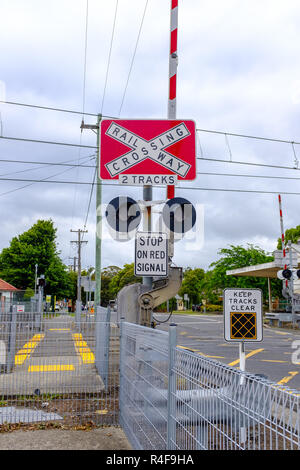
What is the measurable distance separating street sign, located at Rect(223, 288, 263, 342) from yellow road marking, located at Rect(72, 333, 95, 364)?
6.85 feet

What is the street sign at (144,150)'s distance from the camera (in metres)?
6.41

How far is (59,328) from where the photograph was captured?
660cm

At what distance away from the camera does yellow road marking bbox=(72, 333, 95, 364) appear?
256 inches

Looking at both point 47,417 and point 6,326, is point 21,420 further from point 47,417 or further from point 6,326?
point 6,326

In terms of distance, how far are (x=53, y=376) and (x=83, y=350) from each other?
580 millimetres

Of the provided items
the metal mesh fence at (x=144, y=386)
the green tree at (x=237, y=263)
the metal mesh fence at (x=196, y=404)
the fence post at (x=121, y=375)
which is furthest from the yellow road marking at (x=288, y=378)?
the green tree at (x=237, y=263)

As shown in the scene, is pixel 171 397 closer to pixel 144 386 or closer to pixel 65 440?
pixel 144 386

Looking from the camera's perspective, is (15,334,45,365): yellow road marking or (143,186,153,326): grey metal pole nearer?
(15,334,45,365): yellow road marking

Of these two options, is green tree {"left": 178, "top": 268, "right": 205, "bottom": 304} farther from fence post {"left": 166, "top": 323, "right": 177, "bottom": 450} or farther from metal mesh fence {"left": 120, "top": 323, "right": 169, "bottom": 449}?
fence post {"left": 166, "top": 323, "right": 177, "bottom": 450}

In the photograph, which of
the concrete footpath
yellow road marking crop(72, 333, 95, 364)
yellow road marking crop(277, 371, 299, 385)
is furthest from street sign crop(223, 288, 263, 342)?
yellow road marking crop(277, 371, 299, 385)

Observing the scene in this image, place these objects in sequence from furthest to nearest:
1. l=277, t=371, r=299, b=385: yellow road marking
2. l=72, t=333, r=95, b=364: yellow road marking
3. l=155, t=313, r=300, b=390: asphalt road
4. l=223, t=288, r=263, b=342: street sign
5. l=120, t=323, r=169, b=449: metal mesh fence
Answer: l=155, t=313, r=300, b=390: asphalt road → l=277, t=371, r=299, b=385: yellow road marking → l=72, t=333, r=95, b=364: yellow road marking → l=223, t=288, r=263, b=342: street sign → l=120, t=323, r=169, b=449: metal mesh fence

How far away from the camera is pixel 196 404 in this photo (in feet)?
10.0
